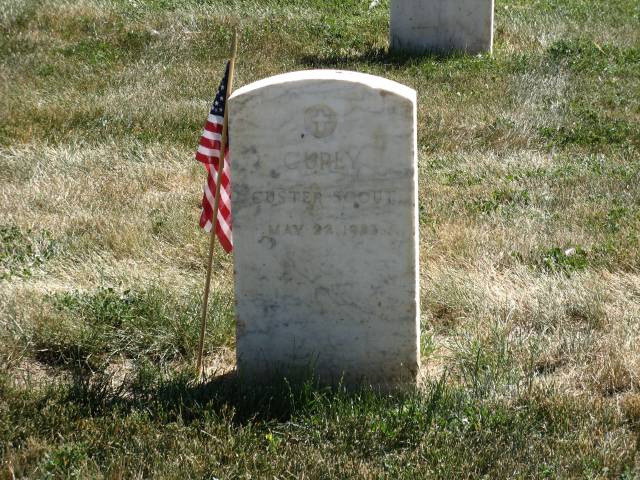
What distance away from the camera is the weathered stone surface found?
42.3 feet

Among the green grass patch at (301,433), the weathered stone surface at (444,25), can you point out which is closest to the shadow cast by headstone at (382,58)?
the weathered stone surface at (444,25)

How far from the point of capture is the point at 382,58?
12773 mm

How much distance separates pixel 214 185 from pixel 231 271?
1.36 meters

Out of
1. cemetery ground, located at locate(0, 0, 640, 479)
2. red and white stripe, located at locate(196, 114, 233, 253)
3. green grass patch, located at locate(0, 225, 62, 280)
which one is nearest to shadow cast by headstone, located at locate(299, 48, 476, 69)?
cemetery ground, located at locate(0, 0, 640, 479)

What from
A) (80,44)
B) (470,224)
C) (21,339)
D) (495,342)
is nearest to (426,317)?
(495,342)

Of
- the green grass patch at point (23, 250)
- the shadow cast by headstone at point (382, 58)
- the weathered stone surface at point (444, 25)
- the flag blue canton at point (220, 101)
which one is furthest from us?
the weathered stone surface at point (444, 25)

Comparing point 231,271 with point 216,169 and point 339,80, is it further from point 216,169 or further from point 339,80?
point 339,80

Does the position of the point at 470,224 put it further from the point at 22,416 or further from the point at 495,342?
the point at 22,416

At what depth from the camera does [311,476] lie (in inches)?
170

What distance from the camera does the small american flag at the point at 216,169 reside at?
17.4ft

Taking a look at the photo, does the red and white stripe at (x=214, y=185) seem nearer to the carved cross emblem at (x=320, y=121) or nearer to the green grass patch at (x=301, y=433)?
the carved cross emblem at (x=320, y=121)

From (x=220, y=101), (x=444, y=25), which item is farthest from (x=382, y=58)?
(x=220, y=101)

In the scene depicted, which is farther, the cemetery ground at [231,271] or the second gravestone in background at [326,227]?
the second gravestone in background at [326,227]

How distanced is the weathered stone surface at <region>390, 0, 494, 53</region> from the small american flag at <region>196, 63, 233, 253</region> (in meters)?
7.95
